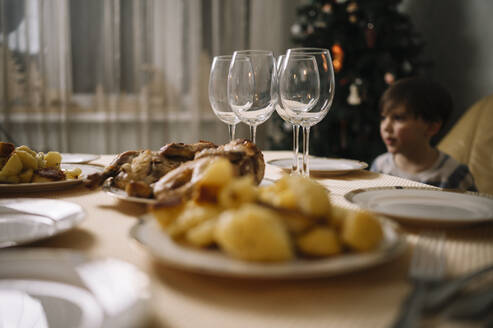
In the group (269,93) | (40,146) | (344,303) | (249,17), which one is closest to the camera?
(344,303)

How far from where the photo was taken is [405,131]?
7.82ft

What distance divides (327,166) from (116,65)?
2697 mm

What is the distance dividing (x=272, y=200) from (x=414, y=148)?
210cm

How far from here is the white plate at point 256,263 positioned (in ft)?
1.24

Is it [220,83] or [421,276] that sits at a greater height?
[220,83]

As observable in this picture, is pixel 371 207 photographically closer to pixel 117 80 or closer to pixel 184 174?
pixel 184 174

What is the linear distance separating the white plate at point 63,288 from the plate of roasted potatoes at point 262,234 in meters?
0.05

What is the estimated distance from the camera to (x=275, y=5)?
3.85 m

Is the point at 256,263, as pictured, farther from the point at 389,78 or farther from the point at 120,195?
the point at 389,78

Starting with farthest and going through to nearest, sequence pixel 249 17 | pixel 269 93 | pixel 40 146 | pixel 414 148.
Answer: pixel 249 17 → pixel 40 146 → pixel 414 148 → pixel 269 93

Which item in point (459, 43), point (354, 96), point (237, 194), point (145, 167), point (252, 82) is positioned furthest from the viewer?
point (459, 43)

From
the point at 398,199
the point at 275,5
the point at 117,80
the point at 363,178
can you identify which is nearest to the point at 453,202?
the point at 398,199

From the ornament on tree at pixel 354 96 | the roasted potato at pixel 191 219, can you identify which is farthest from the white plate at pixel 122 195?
the ornament on tree at pixel 354 96

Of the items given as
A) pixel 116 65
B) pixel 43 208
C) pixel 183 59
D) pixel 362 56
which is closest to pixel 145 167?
pixel 43 208
